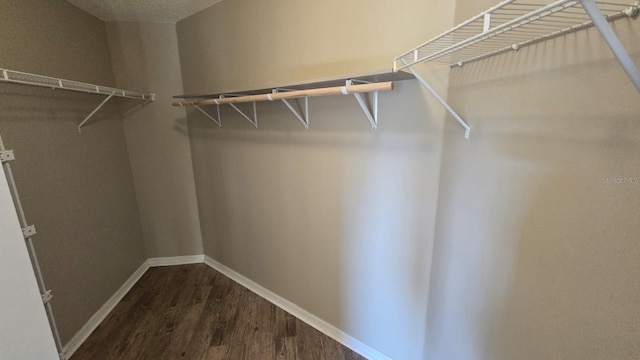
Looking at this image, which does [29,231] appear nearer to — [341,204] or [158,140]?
[158,140]

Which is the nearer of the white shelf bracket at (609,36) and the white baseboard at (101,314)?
the white shelf bracket at (609,36)

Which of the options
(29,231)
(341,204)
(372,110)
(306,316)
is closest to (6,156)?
(29,231)

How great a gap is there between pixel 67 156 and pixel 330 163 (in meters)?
1.87

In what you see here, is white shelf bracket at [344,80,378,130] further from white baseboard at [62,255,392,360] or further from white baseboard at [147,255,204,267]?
white baseboard at [147,255,204,267]

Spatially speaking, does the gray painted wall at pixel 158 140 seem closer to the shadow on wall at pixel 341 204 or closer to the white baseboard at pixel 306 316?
the shadow on wall at pixel 341 204

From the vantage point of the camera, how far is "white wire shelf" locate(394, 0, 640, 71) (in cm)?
56

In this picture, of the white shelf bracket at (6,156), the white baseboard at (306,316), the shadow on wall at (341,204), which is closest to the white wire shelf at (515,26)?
the shadow on wall at (341,204)

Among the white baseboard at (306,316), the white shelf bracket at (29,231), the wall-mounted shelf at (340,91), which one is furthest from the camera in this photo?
the white baseboard at (306,316)

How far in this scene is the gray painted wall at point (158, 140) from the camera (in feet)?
7.88

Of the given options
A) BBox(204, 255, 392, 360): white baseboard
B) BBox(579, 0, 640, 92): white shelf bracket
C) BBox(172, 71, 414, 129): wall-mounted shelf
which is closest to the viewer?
BBox(579, 0, 640, 92): white shelf bracket

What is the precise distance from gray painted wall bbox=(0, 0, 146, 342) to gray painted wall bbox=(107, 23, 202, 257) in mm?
122

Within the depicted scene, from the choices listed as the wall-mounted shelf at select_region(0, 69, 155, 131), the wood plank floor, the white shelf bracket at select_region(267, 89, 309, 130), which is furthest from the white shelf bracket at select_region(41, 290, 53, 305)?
the white shelf bracket at select_region(267, 89, 309, 130)

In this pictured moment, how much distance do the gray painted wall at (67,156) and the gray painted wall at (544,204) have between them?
2358 mm

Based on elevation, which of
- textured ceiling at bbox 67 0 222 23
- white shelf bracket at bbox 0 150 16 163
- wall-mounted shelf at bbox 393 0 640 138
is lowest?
white shelf bracket at bbox 0 150 16 163
